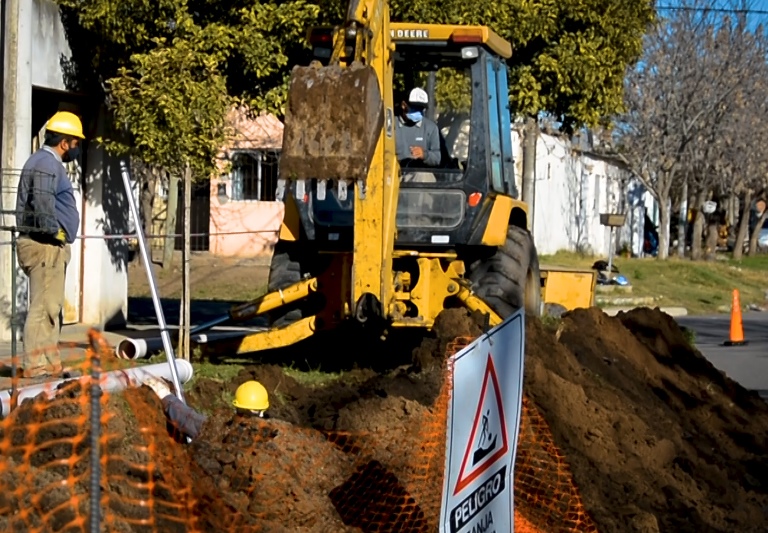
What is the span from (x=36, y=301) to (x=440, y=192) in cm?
366

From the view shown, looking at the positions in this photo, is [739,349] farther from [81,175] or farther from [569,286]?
[81,175]

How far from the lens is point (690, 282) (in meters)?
33.2

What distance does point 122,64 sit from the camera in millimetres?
14695

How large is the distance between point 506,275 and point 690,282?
2242cm

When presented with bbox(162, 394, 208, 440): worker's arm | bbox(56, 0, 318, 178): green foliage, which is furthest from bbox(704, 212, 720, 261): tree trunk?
bbox(162, 394, 208, 440): worker's arm

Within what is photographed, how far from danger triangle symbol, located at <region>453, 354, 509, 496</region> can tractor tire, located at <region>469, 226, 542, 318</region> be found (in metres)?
6.18

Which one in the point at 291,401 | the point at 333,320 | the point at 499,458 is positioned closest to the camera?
the point at 499,458

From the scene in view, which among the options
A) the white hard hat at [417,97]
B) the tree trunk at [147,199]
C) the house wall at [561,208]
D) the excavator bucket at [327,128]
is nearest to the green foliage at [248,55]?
the white hard hat at [417,97]

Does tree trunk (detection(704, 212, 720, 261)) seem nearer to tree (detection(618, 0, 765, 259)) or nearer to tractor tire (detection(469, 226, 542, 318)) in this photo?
tree (detection(618, 0, 765, 259))

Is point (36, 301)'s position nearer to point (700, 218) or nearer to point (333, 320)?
point (333, 320)

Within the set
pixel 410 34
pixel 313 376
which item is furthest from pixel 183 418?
pixel 410 34

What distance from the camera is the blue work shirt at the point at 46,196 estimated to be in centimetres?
984

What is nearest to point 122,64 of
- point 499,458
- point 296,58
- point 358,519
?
point 296,58

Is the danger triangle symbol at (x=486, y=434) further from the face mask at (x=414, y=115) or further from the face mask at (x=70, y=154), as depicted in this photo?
the face mask at (x=414, y=115)
